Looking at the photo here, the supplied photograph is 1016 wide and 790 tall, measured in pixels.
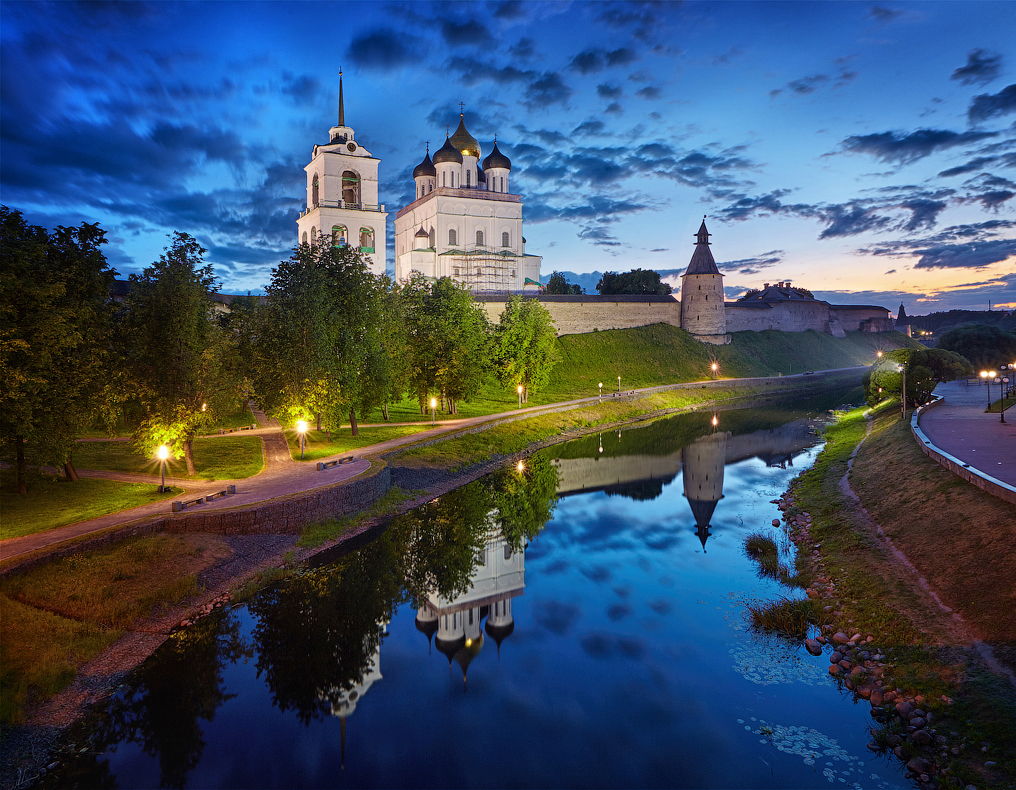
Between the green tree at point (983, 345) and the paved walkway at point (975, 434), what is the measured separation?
23.3 meters

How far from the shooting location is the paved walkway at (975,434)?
Answer: 635 inches

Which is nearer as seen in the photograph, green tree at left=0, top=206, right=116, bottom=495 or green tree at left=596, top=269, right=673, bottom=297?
green tree at left=0, top=206, right=116, bottom=495

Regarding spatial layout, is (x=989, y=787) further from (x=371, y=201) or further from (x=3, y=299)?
(x=371, y=201)

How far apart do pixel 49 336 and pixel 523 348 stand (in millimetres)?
27663

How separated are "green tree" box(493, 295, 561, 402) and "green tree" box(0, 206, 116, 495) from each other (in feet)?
78.4

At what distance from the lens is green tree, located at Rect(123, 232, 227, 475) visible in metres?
17.6

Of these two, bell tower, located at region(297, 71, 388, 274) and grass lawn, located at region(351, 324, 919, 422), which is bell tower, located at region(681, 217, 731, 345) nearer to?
grass lawn, located at region(351, 324, 919, 422)

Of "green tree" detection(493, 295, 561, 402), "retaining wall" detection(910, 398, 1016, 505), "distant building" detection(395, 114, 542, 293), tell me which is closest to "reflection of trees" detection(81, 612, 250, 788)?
"retaining wall" detection(910, 398, 1016, 505)

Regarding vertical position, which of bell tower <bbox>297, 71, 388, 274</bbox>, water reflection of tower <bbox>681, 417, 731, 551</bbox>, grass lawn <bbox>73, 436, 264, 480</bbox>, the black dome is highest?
the black dome

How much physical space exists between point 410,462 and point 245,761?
15000 millimetres

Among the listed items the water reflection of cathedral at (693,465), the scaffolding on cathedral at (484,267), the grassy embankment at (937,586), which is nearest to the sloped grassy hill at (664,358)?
the scaffolding on cathedral at (484,267)

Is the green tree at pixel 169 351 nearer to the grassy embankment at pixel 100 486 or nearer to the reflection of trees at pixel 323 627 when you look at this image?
the grassy embankment at pixel 100 486

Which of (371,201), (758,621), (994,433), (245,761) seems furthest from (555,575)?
(371,201)

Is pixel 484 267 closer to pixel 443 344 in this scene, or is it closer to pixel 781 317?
pixel 443 344
